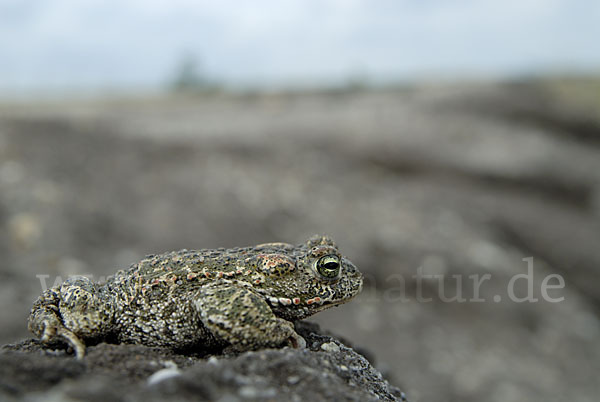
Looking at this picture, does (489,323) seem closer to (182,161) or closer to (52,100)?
(182,161)

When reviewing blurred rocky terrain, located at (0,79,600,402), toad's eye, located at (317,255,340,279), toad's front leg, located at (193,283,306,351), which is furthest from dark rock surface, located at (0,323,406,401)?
blurred rocky terrain, located at (0,79,600,402)

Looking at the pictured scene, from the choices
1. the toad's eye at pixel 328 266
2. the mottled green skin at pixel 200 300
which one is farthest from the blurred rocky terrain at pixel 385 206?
the toad's eye at pixel 328 266

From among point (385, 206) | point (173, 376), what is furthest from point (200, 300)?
point (385, 206)

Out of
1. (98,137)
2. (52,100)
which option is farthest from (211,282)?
Result: (52,100)

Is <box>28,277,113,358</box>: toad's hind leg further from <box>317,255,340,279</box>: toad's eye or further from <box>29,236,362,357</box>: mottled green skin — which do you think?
<box>317,255,340,279</box>: toad's eye

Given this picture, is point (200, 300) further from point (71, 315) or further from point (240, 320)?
point (71, 315)

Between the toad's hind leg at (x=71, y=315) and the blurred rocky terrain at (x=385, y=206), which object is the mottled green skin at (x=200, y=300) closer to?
the toad's hind leg at (x=71, y=315)
